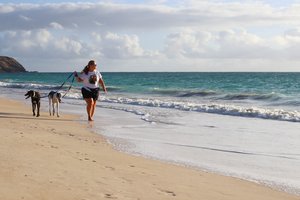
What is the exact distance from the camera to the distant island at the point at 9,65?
14500cm

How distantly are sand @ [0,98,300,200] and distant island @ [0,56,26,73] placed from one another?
14483cm

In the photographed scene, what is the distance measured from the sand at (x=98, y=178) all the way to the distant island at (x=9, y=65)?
145 meters

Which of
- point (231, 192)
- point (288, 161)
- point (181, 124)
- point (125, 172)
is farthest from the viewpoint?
point (181, 124)

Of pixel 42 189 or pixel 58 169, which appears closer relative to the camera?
pixel 42 189

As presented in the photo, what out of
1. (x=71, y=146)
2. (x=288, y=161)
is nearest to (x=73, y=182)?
(x=71, y=146)

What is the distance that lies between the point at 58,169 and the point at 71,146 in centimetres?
221

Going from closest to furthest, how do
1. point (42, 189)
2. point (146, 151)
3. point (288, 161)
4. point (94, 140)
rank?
point (42, 189), point (288, 161), point (146, 151), point (94, 140)

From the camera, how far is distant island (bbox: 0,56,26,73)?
145 m

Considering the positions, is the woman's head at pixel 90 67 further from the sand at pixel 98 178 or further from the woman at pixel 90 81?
the sand at pixel 98 178

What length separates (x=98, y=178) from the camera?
4992mm

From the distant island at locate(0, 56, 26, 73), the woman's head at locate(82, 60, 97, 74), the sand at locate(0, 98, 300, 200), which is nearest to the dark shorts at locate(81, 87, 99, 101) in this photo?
the woman's head at locate(82, 60, 97, 74)

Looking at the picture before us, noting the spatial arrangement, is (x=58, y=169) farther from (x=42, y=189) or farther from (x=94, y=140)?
(x=94, y=140)

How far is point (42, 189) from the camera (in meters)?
4.32

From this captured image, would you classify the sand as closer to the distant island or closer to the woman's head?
the woman's head
